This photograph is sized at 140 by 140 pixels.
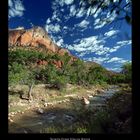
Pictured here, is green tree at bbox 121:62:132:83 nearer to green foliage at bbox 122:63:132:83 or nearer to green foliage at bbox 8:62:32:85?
green foliage at bbox 122:63:132:83

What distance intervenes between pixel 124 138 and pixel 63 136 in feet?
1.75

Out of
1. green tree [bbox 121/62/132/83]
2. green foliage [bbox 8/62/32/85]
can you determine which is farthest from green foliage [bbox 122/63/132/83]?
green foliage [bbox 8/62/32/85]

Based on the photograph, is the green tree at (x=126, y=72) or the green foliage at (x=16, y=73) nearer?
the green tree at (x=126, y=72)

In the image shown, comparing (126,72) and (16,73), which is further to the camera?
(16,73)

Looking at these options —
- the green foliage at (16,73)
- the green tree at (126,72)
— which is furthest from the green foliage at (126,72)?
the green foliage at (16,73)

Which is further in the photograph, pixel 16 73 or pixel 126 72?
pixel 16 73

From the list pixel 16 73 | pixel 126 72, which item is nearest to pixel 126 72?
pixel 126 72

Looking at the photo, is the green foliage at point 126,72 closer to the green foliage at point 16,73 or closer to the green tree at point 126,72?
the green tree at point 126,72

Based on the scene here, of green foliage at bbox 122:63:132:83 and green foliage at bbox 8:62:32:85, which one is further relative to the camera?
green foliage at bbox 8:62:32:85

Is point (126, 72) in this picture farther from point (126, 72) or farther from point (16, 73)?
point (16, 73)
